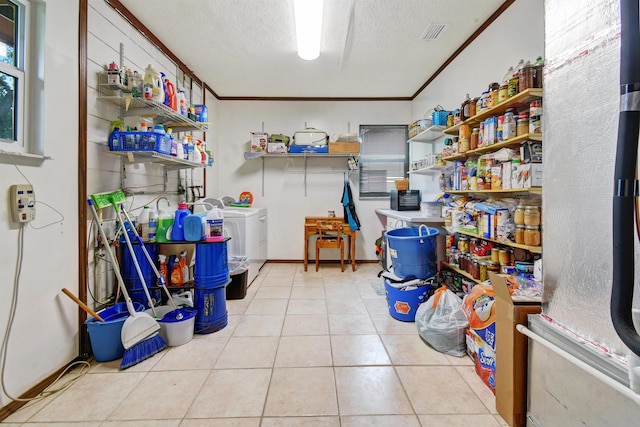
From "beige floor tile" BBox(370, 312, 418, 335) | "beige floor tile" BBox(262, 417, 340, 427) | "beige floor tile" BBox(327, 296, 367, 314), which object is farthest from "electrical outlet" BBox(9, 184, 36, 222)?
"beige floor tile" BBox(370, 312, 418, 335)

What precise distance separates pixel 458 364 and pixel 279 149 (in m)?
3.36

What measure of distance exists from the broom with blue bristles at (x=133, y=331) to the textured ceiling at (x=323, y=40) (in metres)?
1.64

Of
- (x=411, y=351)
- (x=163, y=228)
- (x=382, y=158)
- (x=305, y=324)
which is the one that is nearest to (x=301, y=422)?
(x=411, y=351)

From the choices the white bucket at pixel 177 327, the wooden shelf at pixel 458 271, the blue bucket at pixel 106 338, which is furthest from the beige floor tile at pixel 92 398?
the wooden shelf at pixel 458 271

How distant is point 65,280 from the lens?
183cm

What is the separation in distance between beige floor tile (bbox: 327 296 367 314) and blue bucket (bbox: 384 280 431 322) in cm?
34

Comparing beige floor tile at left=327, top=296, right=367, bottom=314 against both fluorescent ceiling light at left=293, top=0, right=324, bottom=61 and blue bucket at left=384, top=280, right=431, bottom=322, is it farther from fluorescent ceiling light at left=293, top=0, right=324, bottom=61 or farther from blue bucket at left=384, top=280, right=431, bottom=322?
fluorescent ceiling light at left=293, top=0, right=324, bottom=61

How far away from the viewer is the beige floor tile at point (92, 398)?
1.45 m

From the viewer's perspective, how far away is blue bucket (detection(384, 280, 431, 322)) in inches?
98.3

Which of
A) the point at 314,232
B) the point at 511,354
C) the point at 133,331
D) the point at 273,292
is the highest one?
the point at 314,232

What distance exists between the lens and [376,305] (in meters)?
2.92

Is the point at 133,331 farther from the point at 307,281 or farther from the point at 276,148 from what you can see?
the point at 276,148

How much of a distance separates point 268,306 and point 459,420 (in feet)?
6.22

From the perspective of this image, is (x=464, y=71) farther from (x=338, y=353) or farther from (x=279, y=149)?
(x=338, y=353)
